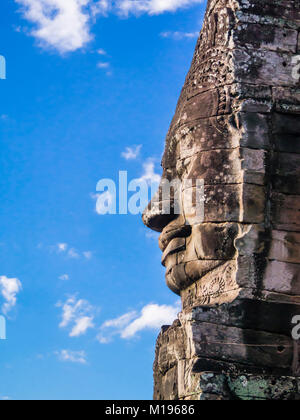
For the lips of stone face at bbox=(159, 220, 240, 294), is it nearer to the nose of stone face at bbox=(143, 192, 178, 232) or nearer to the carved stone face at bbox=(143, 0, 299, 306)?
the carved stone face at bbox=(143, 0, 299, 306)

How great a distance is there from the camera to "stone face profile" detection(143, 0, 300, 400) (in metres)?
10.5

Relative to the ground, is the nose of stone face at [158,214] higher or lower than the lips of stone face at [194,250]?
higher

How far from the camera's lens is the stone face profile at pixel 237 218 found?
10.5 meters

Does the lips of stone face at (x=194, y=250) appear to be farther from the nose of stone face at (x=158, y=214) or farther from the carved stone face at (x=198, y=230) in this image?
the nose of stone face at (x=158, y=214)

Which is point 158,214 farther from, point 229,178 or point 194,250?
point 229,178

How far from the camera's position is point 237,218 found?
1097 cm

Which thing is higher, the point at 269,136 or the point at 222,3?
the point at 222,3

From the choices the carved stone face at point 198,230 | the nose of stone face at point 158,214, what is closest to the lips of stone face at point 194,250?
the carved stone face at point 198,230

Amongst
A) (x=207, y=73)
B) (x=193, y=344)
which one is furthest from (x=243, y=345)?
(x=207, y=73)

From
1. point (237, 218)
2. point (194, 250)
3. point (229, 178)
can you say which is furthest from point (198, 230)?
point (229, 178)

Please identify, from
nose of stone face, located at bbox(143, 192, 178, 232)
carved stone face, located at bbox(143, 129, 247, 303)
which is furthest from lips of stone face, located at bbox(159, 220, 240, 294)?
nose of stone face, located at bbox(143, 192, 178, 232)
